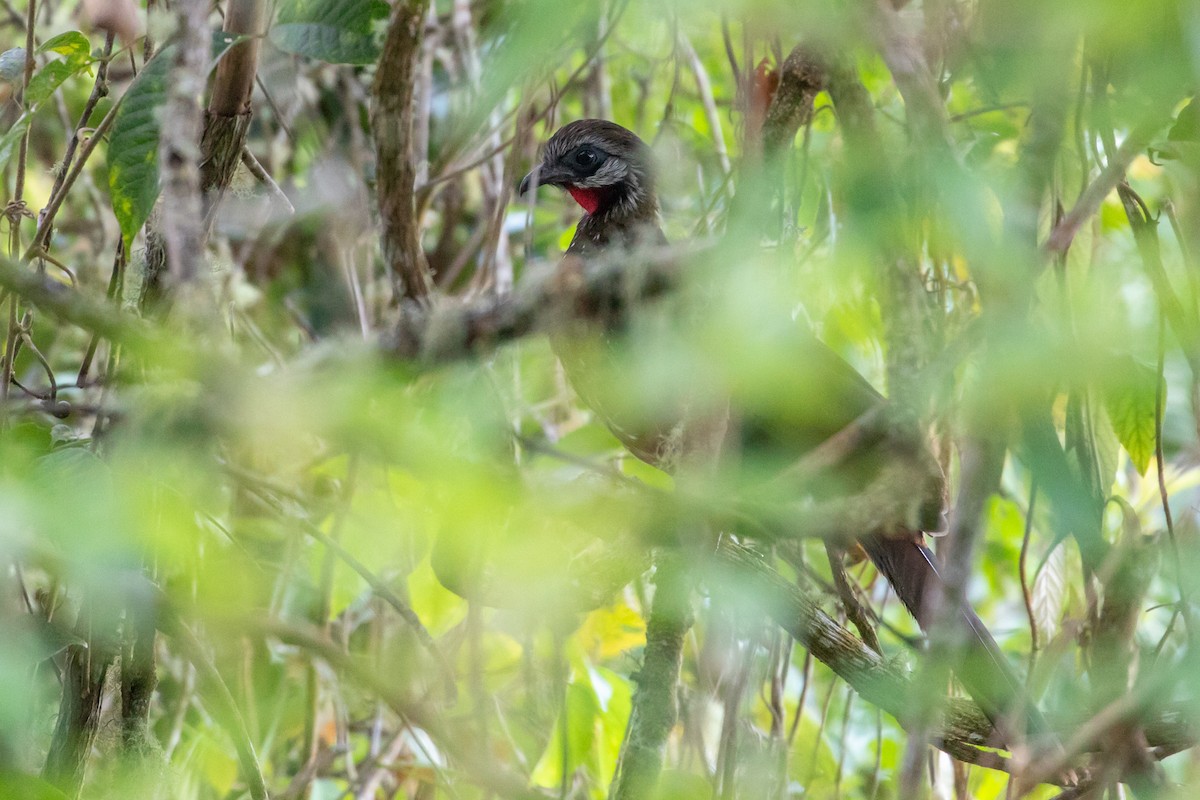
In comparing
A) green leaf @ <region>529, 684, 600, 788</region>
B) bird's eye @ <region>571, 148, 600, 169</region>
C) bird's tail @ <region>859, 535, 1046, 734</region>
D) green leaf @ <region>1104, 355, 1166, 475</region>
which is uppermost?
bird's eye @ <region>571, 148, 600, 169</region>

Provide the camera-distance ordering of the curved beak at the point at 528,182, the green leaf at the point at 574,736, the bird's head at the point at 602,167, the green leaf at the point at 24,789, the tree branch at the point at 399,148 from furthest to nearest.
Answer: the bird's head at the point at 602,167 < the curved beak at the point at 528,182 < the green leaf at the point at 574,736 < the tree branch at the point at 399,148 < the green leaf at the point at 24,789

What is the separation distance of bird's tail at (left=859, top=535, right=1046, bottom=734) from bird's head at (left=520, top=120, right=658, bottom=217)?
1.23 meters

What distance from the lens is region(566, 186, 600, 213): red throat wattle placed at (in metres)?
3.17

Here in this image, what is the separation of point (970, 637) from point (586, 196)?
170cm

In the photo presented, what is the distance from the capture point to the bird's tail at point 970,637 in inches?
74.5

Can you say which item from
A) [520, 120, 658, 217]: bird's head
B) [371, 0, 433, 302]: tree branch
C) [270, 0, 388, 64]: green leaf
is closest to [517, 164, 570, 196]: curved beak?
[520, 120, 658, 217]: bird's head

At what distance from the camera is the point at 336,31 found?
1.78m

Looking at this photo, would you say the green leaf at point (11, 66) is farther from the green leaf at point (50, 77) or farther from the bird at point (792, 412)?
the bird at point (792, 412)

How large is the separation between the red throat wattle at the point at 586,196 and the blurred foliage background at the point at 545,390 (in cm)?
22

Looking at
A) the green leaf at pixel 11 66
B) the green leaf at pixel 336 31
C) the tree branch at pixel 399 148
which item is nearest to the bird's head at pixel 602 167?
the tree branch at pixel 399 148

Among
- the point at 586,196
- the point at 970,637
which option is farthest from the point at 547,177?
the point at 970,637

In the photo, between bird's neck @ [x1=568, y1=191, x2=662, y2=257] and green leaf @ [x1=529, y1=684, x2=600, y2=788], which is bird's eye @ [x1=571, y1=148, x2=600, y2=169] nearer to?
bird's neck @ [x1=568, y1=191, x2=662, y2=257]

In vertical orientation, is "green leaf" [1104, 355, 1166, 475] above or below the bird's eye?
below

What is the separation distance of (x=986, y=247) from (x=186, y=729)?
8.62ft
